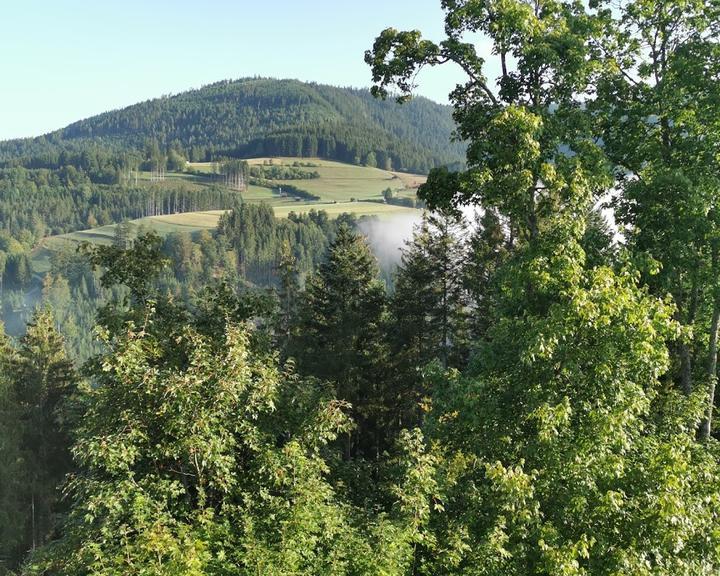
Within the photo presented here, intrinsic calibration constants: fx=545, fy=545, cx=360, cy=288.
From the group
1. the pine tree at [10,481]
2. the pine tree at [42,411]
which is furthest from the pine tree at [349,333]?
the pine tree at [42,411]

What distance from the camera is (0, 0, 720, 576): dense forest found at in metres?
9.77

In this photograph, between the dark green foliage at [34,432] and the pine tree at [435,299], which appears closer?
the pine tree at [435,299]

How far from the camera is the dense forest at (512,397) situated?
9766mm

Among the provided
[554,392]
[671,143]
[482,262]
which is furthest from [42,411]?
[671,143]

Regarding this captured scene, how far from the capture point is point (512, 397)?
1188cm

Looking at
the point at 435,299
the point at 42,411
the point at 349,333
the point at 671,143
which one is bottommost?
the point at 42,411

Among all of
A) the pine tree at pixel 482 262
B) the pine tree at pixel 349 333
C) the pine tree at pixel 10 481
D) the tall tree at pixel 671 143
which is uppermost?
the tall tree at pixel 671 143

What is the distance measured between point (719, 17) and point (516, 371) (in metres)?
10.8

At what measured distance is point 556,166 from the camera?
1255 centimetres

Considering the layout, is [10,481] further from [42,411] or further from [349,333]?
[349,333]

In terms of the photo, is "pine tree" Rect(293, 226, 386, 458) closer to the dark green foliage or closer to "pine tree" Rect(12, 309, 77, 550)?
the dark green foliage

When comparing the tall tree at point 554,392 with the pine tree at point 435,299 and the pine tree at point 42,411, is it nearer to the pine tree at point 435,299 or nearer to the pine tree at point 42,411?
the pine tree at point 435,299

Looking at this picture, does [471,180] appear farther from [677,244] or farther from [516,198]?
[677,244]

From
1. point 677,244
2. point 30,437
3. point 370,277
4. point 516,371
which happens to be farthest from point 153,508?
point 30,437
